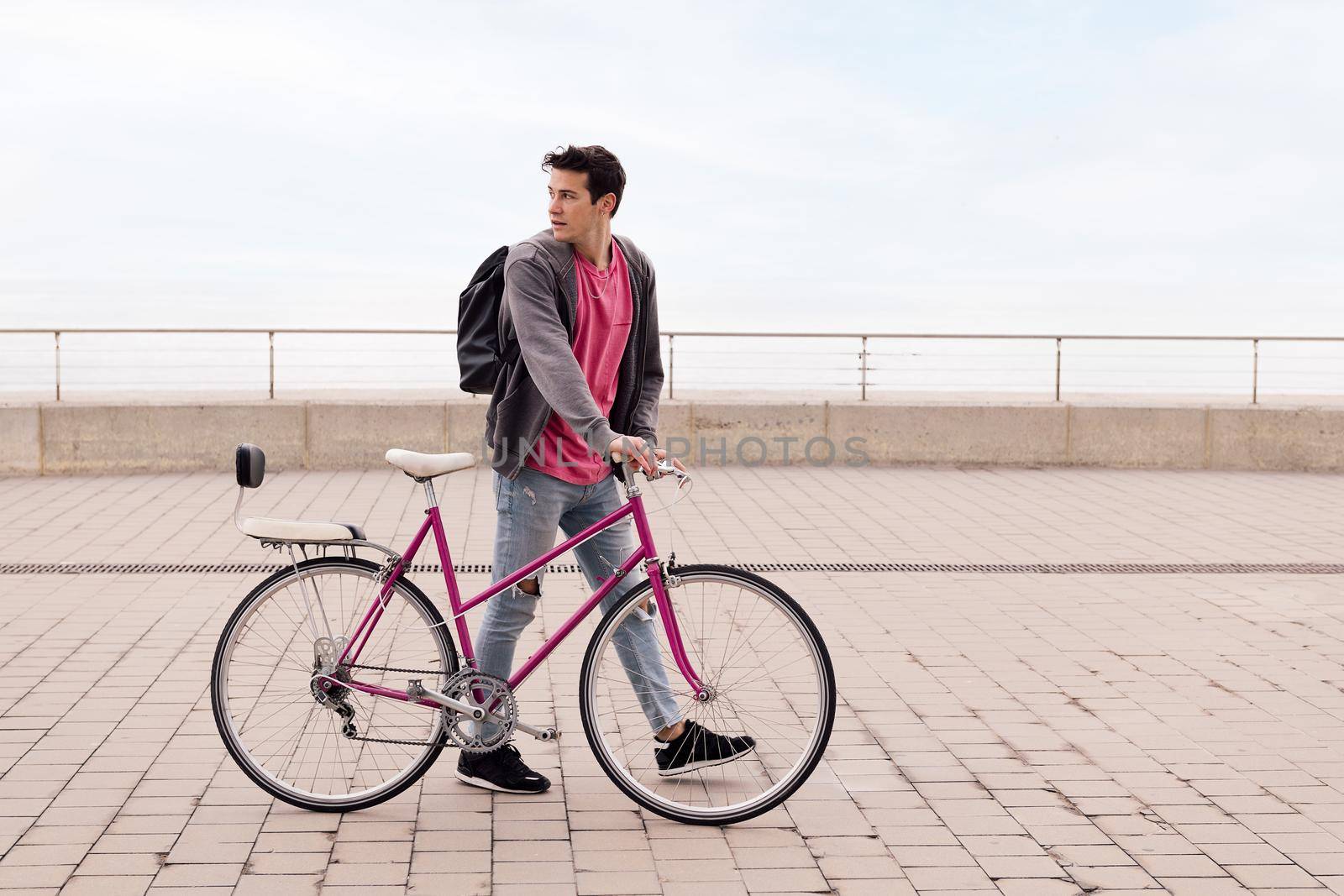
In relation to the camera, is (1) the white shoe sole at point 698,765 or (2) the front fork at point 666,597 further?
(1) the white shoe sole at point 698,765

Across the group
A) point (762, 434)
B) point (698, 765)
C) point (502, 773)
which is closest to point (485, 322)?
point (502, 773)

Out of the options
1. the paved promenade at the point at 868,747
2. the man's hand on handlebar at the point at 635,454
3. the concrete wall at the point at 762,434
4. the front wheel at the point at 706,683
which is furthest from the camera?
the concrete wall at the point at 762,434

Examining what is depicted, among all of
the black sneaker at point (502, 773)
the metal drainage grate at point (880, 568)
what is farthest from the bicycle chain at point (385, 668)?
the metal drainage grate at point (880, 568)

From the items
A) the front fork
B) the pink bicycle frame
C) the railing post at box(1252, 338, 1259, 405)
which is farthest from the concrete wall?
the front fork

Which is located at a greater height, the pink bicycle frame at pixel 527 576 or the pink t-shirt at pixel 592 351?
the pink t-shirt at pixel 592 351

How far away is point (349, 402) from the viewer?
41.8ft

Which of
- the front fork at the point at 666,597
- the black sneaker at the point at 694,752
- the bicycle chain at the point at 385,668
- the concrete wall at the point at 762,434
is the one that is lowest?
the black sneaker at the point at 694,752

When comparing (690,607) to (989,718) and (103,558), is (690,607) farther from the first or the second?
(103,558)

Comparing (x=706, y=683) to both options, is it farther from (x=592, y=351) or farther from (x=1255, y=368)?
(x=1255, y=368)

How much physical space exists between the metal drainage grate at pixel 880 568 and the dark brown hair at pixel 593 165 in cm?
398

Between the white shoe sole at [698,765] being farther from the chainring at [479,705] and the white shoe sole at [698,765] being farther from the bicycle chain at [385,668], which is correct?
the bicycle chain at [385,668]

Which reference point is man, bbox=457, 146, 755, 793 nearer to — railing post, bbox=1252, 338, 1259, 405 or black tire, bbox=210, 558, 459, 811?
black tire, bbox=210, 558, 459, 811

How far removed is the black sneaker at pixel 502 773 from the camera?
171 inches

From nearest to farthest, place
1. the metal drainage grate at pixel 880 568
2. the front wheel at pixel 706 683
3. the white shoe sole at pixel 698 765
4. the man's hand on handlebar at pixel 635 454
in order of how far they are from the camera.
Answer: the man's hand on handlebar at pixel 635 454
the front wheel at pixel 706 683
the white shoe sole at pixel 698 765
the metal drainage grate at pixel 880 568
